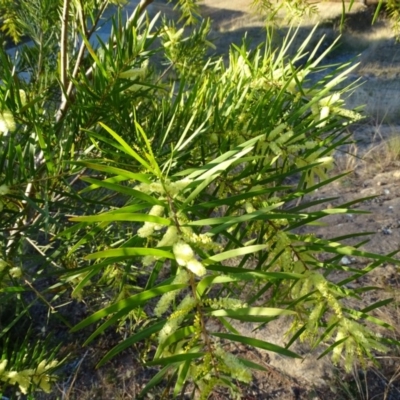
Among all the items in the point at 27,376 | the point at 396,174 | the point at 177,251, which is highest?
the point at 177,251

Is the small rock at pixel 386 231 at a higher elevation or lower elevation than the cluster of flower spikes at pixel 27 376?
lower

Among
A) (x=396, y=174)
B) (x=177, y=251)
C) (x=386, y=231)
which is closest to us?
(x=177, y=251)

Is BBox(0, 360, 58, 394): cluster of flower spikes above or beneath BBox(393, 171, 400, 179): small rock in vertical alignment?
above

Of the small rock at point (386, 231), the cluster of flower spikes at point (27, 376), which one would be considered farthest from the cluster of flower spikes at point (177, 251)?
the small rock at point (386, 231)

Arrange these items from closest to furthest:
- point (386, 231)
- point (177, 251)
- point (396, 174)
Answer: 1. point (177, 251)
2. point (386, 231)
3. point (396, 174)

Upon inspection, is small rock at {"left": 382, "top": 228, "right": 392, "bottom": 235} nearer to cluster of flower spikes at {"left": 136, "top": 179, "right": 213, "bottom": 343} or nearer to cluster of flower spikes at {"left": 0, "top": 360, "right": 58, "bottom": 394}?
cluster of flower spikes at {"left": 0, "top": 360, "right": 58, "bottom": 394}

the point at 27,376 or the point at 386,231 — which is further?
the point at 386,231

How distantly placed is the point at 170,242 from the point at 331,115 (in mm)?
186

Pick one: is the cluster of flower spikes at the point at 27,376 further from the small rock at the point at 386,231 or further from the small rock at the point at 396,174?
the small rock at the point at 396,174

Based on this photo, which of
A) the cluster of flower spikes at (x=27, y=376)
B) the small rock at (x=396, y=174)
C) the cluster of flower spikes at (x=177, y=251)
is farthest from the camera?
the small rock at (x=396, y=174)

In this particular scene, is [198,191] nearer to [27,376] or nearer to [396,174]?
[27,376]

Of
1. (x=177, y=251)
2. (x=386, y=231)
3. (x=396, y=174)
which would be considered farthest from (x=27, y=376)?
(x=396, y=174)

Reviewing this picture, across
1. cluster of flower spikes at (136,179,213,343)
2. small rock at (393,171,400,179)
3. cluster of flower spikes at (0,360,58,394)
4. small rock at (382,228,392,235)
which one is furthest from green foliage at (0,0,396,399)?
small rock at (393,171,400,179)

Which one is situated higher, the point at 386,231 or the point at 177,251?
the point at 177,251
